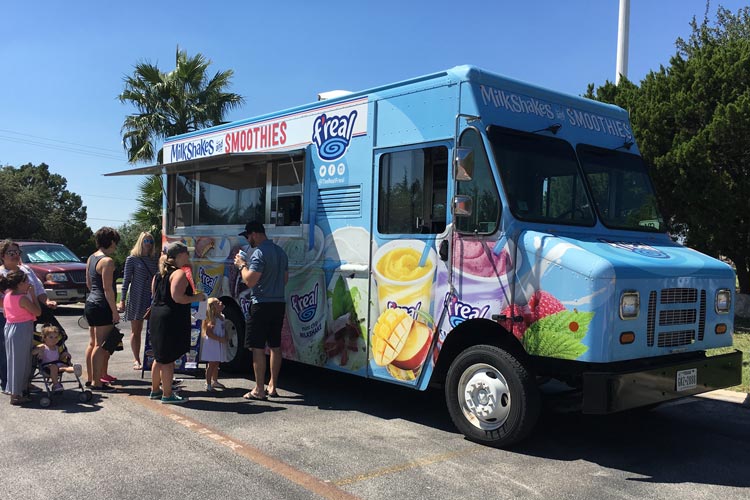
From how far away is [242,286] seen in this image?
7500 mm

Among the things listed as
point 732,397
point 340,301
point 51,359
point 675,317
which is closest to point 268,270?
point 340,301

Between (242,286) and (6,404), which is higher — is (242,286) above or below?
above

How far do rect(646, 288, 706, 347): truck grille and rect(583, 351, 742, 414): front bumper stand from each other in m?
0.19

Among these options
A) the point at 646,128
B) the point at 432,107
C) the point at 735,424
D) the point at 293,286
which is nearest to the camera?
the point at 432,107

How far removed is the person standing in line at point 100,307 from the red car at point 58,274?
864 cm

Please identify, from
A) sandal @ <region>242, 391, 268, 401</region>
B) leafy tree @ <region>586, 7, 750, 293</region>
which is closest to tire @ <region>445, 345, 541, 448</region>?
sandal @ <region>242, 391, 268, 401</region>

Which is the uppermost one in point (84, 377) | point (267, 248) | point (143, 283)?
point (267, 248)

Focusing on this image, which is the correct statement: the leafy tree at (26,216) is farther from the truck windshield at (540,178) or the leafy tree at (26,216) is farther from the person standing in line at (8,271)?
the truck windshield at (540,178)

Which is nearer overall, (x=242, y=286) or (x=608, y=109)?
(x=608, y=109)

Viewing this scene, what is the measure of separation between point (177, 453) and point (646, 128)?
10.7m

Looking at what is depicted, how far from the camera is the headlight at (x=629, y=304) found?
439 centimetres

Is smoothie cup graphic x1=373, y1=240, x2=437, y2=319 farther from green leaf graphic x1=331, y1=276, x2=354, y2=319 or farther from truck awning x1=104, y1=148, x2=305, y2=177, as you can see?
truck awning x1=104, y1=148, x2=305, y2=177

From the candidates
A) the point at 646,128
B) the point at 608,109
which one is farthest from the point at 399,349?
the point at 646,128

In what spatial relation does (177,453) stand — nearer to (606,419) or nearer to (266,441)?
(266,441)
